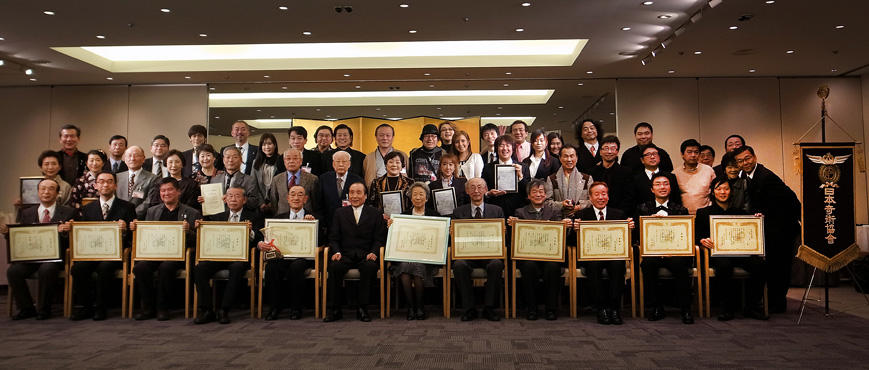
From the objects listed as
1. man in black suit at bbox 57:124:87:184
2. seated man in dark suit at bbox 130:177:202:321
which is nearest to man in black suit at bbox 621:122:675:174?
seated man in dark suit at bbox 130:177:202:321

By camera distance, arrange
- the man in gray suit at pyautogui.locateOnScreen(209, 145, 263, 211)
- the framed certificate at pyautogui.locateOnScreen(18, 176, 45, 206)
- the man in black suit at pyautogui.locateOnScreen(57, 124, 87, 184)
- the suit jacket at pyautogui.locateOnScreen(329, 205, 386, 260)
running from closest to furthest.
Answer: the suit jacket at pyautogui.locateOnScreen(329, 205, 386, 260) < the man in gray suit at pyautogui.locateOnScreen(209, 145, 263, 211) < the framed certificate at pyautogui.locateOnScreen(18, 176, 45, 206) < the man in black suit at pyautogui.locateOnScreen(57, 124, 87, 184)

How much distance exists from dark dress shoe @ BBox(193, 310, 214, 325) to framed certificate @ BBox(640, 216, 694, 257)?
13.9ft

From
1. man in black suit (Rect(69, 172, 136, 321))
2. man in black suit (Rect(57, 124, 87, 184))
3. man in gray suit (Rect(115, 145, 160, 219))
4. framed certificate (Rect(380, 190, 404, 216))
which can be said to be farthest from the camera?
man in black suit (Rect(57, 124, 87, 184))

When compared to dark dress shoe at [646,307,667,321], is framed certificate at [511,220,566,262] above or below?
above

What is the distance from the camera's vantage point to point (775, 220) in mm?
6578

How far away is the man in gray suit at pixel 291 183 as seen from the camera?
275 inches

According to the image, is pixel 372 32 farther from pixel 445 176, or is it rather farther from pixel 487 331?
pixel 487 331

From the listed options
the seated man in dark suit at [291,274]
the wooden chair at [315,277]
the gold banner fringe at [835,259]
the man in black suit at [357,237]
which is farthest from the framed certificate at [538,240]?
the gold banner fringe at [835,259]

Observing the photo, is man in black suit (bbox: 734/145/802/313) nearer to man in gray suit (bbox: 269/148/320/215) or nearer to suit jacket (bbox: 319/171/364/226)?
suit jacket (bbox: 319/171/364/226)

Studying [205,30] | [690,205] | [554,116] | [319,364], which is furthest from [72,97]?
[690,205]

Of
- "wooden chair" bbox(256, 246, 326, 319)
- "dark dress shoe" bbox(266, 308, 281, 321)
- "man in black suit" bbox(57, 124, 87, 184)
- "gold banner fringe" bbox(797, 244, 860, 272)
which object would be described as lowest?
"dark dress shoe" bbox(266, 308, 281, 321)

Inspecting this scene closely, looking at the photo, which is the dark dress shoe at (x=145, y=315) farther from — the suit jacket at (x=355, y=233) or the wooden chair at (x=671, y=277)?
A: the wooden chair at (x=671, y=277)

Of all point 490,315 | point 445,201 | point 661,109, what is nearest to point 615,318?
point 490,315

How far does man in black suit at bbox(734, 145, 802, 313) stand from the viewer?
21.1 feet
